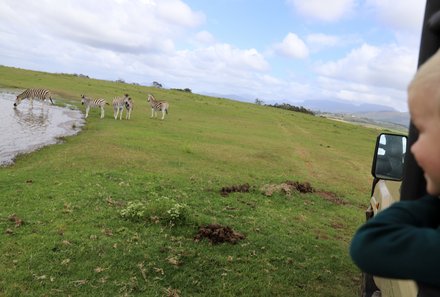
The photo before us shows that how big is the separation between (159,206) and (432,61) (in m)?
6.90

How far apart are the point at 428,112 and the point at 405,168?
996mm

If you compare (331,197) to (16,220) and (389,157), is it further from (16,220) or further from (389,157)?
(389,157)

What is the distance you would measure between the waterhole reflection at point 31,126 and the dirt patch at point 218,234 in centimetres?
769

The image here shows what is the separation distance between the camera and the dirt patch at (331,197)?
12.2 meters

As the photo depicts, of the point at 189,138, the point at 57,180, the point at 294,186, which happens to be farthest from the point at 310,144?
the point at 57,180

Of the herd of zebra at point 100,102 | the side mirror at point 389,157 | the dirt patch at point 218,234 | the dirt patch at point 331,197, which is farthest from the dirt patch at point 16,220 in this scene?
the herd of zebra at point 100,102

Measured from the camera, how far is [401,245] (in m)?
1.22

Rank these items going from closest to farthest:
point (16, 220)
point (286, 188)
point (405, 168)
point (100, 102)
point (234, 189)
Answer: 1. point (405, 168)
2. point (16, 220)
3. point (234, 189)
4. point (286, 188)
5. point (100, 102)

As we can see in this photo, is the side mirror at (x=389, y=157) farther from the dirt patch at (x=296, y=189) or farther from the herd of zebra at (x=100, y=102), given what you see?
the herd of zebra at (x=100, y=102)

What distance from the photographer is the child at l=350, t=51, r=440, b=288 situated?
1.20m

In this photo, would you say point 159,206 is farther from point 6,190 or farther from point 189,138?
point 189,138

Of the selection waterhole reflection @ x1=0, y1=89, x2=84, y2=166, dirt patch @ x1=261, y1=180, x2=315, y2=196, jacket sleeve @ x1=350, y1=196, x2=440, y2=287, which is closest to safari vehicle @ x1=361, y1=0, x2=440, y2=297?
jacket sleeve @ x1=350, y1=196, x2=440, y2=287

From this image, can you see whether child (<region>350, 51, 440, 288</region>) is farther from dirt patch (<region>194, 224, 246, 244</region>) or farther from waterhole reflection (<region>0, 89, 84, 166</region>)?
waterhole reflection (<region>0, 89, 84, 166</region>)

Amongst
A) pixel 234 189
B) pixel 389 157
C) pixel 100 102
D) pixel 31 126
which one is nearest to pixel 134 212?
pixel 234 189
